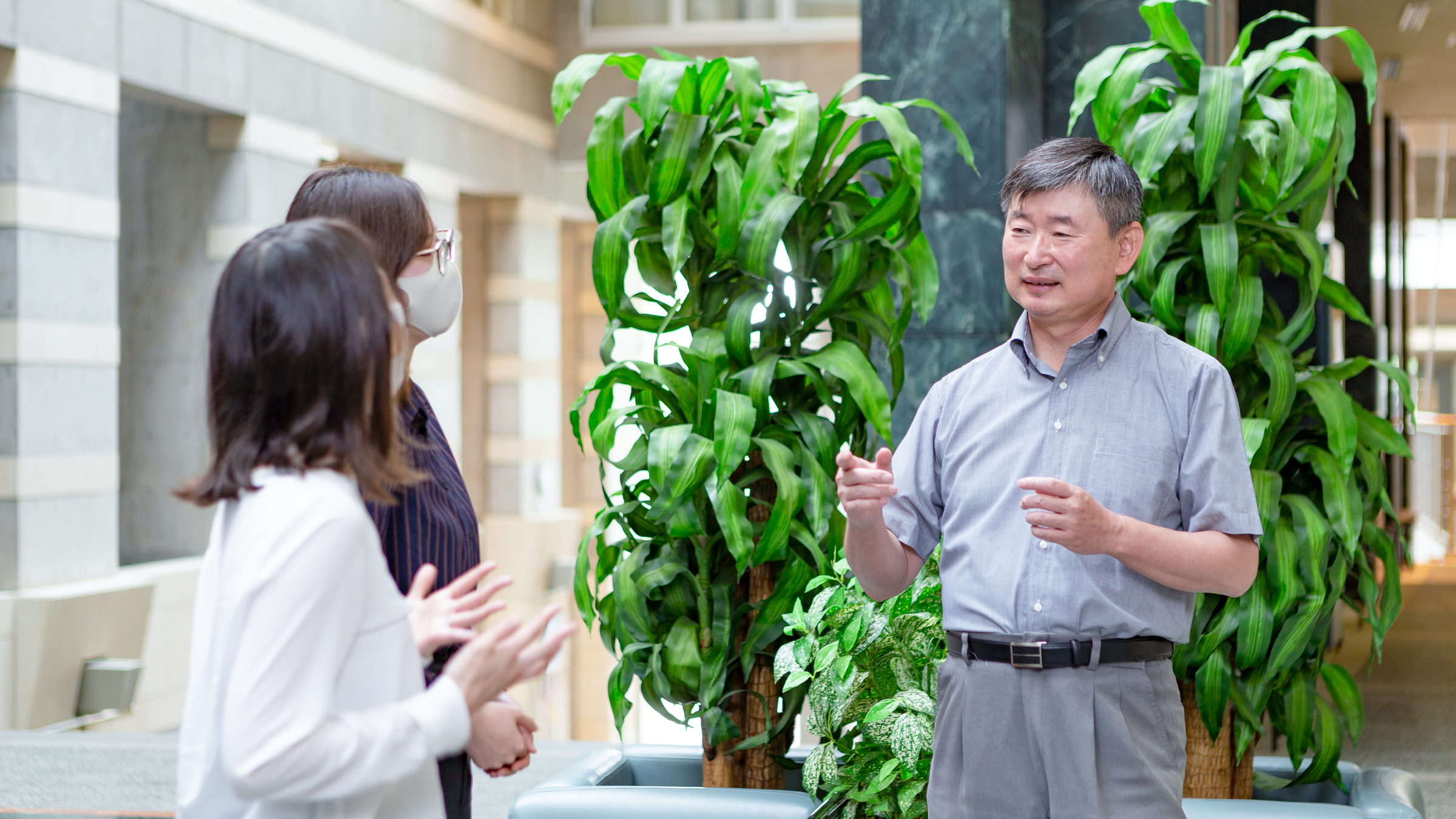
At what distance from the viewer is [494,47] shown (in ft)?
31.4

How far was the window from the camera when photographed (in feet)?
31.4

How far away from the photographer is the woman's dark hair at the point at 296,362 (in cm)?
104

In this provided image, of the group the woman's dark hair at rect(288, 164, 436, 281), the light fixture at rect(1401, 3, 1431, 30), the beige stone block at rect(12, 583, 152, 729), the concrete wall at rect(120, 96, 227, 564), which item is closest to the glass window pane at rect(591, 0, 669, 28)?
the concrete wall at rect(120, 96, 227, 564)

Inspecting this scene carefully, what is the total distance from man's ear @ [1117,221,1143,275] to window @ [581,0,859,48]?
8135 millimetres

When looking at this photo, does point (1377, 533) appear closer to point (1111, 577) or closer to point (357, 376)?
point (1111, 577)

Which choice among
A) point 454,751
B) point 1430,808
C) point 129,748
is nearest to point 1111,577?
point 454,751

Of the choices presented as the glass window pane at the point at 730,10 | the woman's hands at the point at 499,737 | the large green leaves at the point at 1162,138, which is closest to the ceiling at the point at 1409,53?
the glass window pane at the point at 730,10

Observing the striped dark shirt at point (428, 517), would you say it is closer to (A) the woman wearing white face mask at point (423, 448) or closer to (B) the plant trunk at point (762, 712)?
(A) the woman wearing white face mask at point (423, 448)

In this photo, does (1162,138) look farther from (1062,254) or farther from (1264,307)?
(1062,254)

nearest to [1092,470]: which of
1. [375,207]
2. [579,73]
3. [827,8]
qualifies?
[375,207]

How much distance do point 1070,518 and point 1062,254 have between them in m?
0.37

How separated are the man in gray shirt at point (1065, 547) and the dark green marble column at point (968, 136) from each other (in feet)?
4.74

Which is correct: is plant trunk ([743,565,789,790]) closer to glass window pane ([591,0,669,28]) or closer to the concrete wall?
the concrete wall

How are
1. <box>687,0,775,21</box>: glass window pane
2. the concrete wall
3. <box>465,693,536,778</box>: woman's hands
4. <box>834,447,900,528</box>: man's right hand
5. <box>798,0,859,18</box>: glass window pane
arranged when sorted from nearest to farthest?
<box>465,693,536,778</box>: woman's hands → <box>834,447,900,528</box>: man's right hand → the concrete wall → <box>798,0,859,18</box>: glass window pane → <box>687,0,775,21</box>: glass window pane
